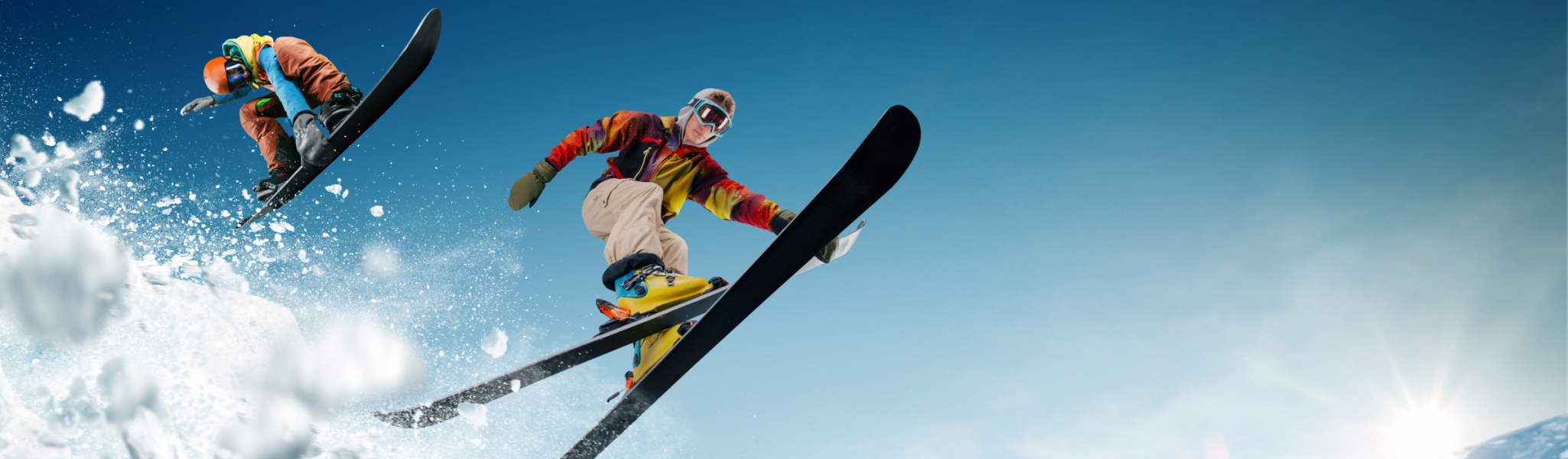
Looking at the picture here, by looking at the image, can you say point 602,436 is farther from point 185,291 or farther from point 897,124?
point 185,291

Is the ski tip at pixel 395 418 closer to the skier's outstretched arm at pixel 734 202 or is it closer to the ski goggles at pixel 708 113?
the skier's outstretched arm at pixel 734 202

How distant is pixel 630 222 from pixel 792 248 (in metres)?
0.95

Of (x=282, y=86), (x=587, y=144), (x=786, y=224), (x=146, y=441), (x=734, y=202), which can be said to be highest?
(x=282, y=86)

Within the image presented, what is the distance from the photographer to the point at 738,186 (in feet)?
12.6

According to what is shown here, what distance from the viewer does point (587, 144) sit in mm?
3555

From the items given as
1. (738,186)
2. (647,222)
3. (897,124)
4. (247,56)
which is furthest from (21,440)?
(897,124)

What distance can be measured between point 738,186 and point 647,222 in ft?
2.58

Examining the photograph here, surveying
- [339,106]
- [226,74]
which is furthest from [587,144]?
[226,74]

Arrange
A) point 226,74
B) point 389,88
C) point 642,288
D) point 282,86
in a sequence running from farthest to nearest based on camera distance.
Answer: point 226,74
point 282,86
point 389,88
point 642,288

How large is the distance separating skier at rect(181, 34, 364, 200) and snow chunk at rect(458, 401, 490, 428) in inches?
65.1

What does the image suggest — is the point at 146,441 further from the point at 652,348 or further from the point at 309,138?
the point at 652,348

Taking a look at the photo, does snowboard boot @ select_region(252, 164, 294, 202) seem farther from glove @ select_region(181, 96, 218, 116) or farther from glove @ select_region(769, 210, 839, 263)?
glove @ select_region(769, 210, 839, 263)

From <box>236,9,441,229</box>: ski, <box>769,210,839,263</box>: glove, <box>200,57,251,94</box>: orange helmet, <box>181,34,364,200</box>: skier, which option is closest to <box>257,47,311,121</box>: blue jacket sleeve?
<box>181,34,364,200</box>: skier

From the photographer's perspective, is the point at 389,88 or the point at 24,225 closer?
the point at 389,88
